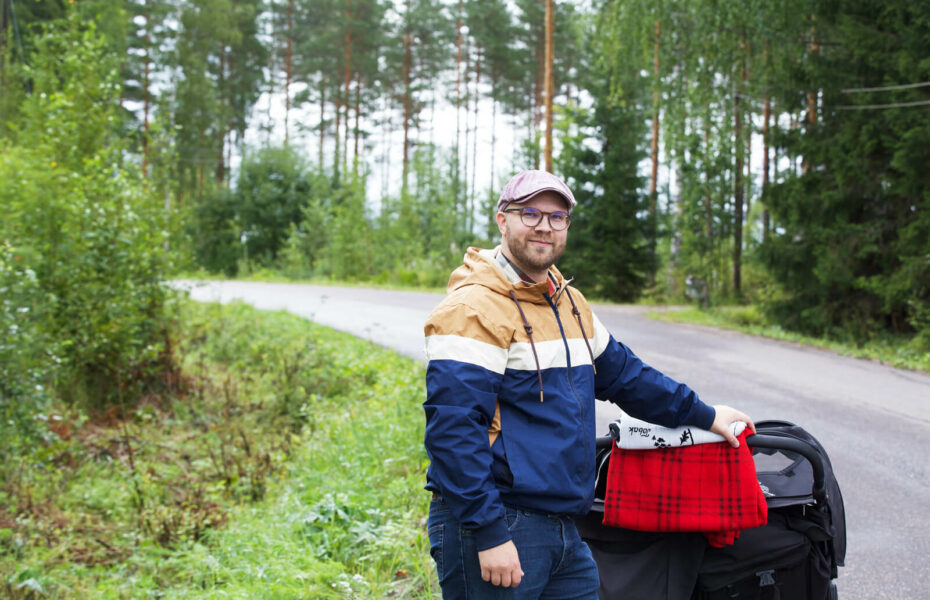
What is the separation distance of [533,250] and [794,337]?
12092 mm

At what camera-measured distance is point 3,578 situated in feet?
18.6

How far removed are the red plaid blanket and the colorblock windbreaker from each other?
0.83 feet

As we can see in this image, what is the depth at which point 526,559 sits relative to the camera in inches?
90.0

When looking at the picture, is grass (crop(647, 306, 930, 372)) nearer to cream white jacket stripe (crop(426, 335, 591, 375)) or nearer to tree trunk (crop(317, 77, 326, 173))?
cream white jacket stripe (crop(426, 335, 591, 375))

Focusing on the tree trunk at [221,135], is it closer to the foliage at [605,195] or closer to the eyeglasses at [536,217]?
the foliage at [605,195]

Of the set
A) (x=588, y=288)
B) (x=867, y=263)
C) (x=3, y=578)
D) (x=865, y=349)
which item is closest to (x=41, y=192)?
(x=3, y=578)

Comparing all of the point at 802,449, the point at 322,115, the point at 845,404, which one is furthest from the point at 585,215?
the point at 322,115

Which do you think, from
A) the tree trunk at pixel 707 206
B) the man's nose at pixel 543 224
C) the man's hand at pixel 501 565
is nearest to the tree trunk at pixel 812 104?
the tree trunk at pixel 707 206

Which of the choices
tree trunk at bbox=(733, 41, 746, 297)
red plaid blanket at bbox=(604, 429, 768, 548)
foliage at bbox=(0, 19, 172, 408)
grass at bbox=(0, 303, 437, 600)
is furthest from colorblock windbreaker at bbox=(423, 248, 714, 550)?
tree trunk at bbox=(733, 41, 746, 297)

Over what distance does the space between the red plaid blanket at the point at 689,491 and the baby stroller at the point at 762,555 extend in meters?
0.09

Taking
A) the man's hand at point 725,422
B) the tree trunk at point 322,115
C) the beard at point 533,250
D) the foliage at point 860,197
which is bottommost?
the man's hand at point 725,422

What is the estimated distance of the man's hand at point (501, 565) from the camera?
2.15 m

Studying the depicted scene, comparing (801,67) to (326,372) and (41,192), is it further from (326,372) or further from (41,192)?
(41,192)

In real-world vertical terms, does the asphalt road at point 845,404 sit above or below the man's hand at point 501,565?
below
